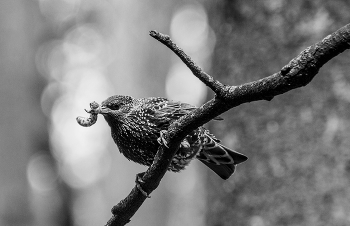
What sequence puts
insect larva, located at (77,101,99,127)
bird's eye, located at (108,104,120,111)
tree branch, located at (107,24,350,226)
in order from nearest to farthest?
A: tree branch, located at (107,24,350,226) → insect larva, located at (77,101,99,127) → bird's eye, located at (108,104,120,111)

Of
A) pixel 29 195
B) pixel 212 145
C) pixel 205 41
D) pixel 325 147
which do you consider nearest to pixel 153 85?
pixel 29 195

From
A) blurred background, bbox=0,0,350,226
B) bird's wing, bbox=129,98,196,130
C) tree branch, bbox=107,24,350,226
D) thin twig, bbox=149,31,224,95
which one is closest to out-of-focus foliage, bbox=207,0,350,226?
blurred background, bbox=0,0,350,226

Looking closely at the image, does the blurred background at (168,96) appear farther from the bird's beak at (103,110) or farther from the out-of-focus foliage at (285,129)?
the bird's beak at (103,110)

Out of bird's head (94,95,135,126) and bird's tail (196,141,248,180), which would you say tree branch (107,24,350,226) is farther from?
bird's tail (196,141,248,180)

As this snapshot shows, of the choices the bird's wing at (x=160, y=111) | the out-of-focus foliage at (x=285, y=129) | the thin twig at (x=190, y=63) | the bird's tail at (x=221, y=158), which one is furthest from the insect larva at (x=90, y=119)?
the out-of-focus foliage at (x=285, y=129)

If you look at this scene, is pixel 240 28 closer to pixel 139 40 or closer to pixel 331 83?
pixel 331 83

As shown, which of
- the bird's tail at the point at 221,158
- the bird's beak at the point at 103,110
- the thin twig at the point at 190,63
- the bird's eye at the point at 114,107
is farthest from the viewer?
the bird's tail at the point at 221,158
